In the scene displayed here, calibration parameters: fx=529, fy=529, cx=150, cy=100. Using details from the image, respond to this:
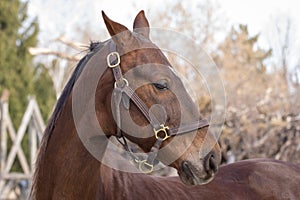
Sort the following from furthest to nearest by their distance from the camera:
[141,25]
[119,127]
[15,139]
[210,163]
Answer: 1. [15,139]
2. [141,25]
3. [119,127]
4. [210,163]

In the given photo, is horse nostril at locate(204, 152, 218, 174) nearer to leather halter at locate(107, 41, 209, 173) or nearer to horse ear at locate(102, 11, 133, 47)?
leather halter at locate(107, 41, 209, 173)

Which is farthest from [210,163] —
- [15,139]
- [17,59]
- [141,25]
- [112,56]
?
[17,59]

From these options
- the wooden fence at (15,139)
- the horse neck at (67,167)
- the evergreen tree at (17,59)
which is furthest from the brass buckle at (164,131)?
the evergreen tree at (17,59)

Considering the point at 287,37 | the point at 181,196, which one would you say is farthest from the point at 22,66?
the point at 181,196

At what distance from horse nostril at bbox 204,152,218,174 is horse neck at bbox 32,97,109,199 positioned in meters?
0.69

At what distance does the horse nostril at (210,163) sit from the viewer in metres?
2.89

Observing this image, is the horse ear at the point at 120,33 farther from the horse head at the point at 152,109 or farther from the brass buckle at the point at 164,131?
the brass buckle at the point at 164,131

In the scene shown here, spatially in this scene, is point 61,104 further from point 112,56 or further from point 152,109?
point 152,109

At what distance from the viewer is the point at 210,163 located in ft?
9.54

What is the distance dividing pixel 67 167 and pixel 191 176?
30.1 inches

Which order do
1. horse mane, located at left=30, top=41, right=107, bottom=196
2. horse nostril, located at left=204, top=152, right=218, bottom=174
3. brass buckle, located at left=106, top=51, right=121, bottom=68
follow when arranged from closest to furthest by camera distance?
horse nostril, located at left=204, top=152, right=218, bottom=174 < brass buckle, located at left=106, top=51, right=121, bottom=68 < horse mane, located at left=30, top=41, right=107, bottom=196

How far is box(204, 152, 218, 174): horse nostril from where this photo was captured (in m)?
2.89

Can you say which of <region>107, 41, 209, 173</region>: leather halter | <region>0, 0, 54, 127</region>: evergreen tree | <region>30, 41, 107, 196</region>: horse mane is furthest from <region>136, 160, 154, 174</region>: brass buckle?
<region>0, 0, 54, 127</region>: evergreen tree

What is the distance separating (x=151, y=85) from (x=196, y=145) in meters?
0.43
